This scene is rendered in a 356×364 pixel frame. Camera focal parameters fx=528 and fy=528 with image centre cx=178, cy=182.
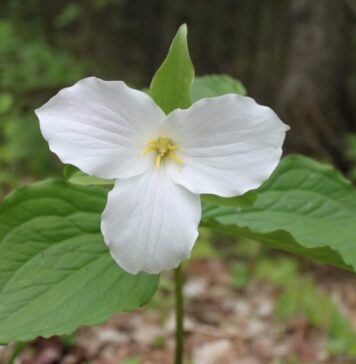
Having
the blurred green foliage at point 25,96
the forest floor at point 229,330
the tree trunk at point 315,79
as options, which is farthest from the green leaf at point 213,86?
the tree trunk at point 315,79

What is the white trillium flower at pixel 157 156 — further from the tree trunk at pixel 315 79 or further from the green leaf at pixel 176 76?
the tree trunk at pixel 315 79

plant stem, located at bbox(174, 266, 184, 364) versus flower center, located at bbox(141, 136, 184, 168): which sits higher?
flower center, located at bbox(141, 136, 184, 168)

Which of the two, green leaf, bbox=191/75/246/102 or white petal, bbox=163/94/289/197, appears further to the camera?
green leaf, bbox=191/75/246/102

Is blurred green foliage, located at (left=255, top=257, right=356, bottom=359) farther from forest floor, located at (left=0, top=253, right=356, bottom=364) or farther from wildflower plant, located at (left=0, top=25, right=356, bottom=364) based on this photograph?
wildflower plant, located at (left=0, top=25, right=356, bottom=364)

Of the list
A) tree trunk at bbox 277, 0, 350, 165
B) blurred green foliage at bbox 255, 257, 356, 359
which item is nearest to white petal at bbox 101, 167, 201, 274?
blurred green foliage at bbox 255, 257, 356, 359

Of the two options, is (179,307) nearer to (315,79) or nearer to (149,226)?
(149,226)

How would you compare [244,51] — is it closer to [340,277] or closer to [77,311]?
[340,277]

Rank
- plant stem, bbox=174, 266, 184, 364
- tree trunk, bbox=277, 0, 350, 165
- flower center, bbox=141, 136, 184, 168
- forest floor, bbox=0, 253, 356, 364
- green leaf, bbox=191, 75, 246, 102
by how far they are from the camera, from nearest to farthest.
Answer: flower center, bbox=141, 136, 184, 168, plant stem, bbox=174, 266, 184, 364, green leaf, bbox=191, 75, 246, 102, forest floor, bbox=0, 253, 356, 364, tree trunk, bbox=277, 0, 350, 165

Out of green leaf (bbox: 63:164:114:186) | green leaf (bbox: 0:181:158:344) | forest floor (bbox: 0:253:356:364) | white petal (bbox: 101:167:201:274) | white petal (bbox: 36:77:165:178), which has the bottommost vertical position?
forest floor (bbox: 0:253:356:364)
